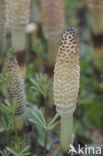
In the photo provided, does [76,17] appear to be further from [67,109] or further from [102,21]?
[67,109]

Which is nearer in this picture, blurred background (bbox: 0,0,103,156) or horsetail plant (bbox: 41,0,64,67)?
blurred background (bbox: 0,0,103,156)

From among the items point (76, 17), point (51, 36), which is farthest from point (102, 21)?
point (76, 17)

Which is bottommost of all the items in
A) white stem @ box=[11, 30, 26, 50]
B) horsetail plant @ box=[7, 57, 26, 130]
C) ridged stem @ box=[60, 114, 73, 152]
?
ridged stem @ box=[60, 114, 73, 152]

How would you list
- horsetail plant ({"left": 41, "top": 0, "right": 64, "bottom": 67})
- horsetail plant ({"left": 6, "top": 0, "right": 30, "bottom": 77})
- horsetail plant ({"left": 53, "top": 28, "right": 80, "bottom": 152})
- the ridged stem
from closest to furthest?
1. horsetail plant ({"left": 53, "top": 28, "right": 80, "bottom": 152})
2. the ridged stem
3. horsetail plant ({"left": 6, "top": 0, "right": 30, "bottom": 77})
4. horsetail plant ({"left": 41, "top": 0, "right": 64, "bottom": 67})

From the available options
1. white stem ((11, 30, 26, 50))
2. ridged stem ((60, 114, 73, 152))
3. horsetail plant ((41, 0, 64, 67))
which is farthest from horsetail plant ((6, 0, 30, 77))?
ridged stem ((60, 114, 73, 152))

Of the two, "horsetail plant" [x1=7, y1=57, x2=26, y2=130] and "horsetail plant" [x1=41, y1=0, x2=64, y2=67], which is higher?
"horsetail plant" [x1=41, y1=0, x2=64, y2=67]

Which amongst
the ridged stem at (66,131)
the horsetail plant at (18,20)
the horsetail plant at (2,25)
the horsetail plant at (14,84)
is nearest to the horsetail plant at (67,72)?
the ridged stem at (66,131)

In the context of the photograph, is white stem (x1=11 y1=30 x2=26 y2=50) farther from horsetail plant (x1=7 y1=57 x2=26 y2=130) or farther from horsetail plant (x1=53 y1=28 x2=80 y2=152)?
horsetail plant (x1=53 y1=28 x2=80 y2=152)
